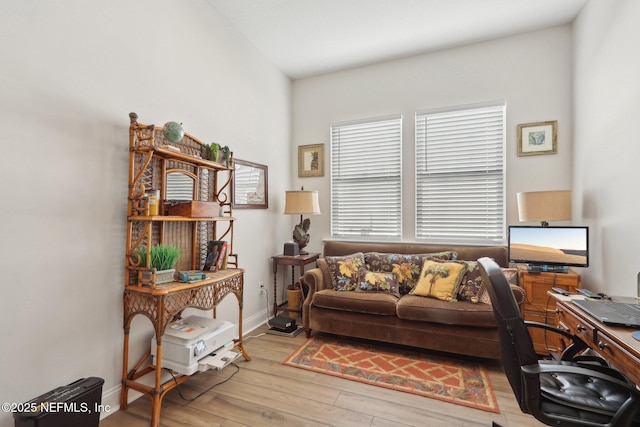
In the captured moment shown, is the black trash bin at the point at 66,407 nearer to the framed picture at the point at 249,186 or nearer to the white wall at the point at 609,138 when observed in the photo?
the framed picture at the point at 249,186

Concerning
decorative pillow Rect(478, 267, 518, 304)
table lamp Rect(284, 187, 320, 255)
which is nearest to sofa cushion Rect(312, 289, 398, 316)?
decorative pillow Rect(478, 267, 518, 304)

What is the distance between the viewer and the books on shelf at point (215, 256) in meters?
2.43

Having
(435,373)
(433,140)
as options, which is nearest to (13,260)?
(435,373)

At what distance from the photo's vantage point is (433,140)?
356 centimetres

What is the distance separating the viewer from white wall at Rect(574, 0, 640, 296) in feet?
6.59

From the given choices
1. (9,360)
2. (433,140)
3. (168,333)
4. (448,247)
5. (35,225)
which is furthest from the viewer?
(433,140)

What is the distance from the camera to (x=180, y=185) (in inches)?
93.0

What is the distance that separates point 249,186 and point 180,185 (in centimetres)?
102

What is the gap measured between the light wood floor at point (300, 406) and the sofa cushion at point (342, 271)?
953mm

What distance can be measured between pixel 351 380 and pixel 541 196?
231 cm

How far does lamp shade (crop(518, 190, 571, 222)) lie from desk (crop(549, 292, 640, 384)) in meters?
1.04

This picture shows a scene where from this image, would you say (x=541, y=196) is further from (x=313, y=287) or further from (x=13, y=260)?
(x=13, y=260)

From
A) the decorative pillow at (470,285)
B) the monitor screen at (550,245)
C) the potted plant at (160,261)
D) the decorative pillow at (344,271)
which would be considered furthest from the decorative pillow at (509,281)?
the potted plant at (160,261)

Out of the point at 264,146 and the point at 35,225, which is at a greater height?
the point at 264,146
